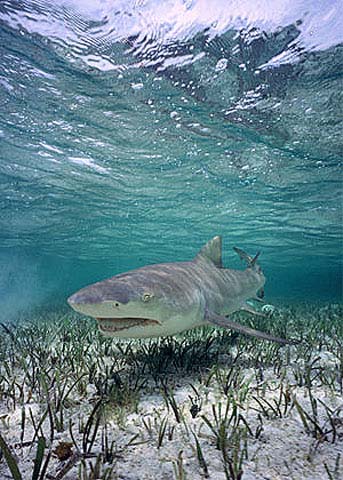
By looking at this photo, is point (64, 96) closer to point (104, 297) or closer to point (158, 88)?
point (158, 88)

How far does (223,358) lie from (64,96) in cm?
1011

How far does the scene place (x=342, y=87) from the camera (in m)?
9.93

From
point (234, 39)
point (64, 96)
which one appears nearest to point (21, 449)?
point (234, 39)

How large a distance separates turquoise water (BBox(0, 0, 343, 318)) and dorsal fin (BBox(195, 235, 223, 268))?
19.0ft

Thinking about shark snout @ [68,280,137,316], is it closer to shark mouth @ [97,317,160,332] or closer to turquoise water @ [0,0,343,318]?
shark mouth @ [97,317,160,332]

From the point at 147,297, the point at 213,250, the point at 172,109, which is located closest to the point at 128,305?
the point at 147,297

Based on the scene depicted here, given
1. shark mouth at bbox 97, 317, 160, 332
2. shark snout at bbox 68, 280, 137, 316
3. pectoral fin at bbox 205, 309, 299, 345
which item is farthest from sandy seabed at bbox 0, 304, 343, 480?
shark snout at bbox 68, 280, 137, 316

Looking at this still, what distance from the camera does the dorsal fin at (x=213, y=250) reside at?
6645mm

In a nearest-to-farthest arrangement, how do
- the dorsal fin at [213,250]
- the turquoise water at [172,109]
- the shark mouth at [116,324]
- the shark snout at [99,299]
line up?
the shark snout at [99,299]
the shark mouth at [116,324]
the dorsal fin at [213,250]
the turquoise water at [172,109]

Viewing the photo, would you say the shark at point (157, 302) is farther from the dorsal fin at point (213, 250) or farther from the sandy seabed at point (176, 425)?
the sandy seabed at point (176, 425)

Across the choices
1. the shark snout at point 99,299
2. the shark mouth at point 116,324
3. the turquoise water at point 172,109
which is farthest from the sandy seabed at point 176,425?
the turquoise water at point 172,109

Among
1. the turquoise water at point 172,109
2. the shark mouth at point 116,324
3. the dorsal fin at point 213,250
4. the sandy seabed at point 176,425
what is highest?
the turquoise water at point 172,109

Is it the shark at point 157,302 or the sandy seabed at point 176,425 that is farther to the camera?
the shark at point 157,302

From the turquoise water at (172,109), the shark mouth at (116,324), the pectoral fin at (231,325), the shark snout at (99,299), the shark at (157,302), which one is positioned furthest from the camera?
the turquoise water at (172,109)
